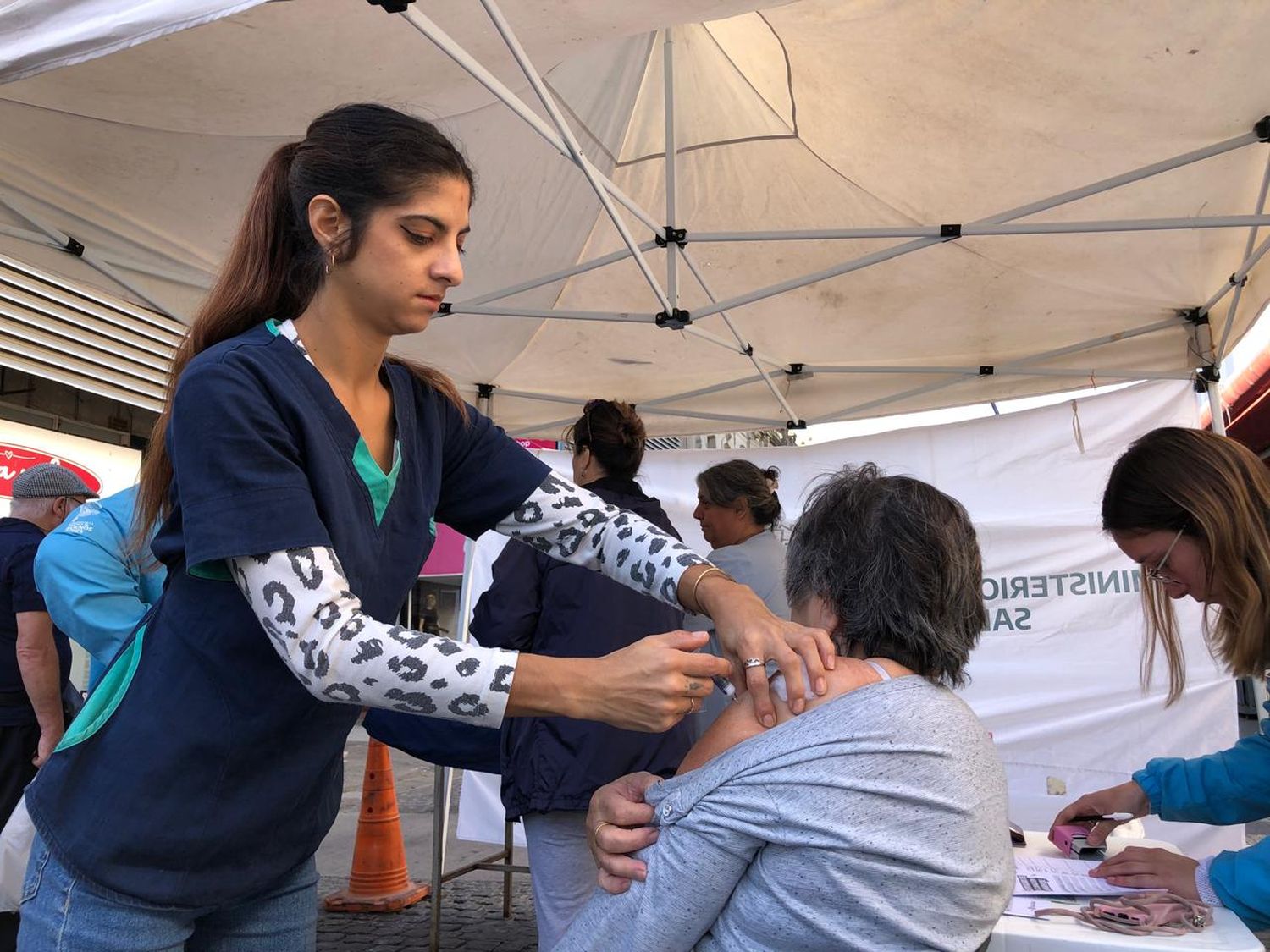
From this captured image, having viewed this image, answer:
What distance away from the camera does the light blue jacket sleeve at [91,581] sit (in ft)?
10.4

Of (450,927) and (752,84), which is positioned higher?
(752,84)

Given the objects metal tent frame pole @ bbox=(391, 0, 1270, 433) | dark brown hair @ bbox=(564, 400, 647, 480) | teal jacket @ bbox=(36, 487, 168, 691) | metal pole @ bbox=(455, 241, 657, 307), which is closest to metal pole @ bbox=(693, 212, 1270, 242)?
metal tent frame pole @ bbox=(391, 0, 1270, 433)

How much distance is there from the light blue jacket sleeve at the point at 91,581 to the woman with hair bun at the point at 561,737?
1.23 metres

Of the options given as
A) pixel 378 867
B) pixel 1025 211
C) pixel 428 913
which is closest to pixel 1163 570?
Result: pixel 1025 211

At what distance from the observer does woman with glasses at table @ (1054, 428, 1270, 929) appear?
2029 mm

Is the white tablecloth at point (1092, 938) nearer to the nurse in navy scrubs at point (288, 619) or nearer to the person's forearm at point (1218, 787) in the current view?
the person's forearm at point (1218, 787)

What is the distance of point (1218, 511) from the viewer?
2.06 m

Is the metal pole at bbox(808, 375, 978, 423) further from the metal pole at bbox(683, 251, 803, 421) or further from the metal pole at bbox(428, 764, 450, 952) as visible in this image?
the metal pole at bbox(428, 764, 450, 952)

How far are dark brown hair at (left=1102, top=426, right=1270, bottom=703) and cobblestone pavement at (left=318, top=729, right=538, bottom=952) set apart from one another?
329 centimetres

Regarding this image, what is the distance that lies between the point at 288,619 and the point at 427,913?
14.5 ft

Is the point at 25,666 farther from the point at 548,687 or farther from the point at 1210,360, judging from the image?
the point at 1210,360

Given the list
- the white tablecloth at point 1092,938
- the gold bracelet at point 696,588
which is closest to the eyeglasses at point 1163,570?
the white tablecloth at point 1092,938

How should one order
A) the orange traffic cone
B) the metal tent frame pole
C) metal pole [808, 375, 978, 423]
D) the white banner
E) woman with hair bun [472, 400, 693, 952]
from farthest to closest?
1. metal pole [808, 375, 978, 423]
2. the orange traffic cone
3. the white banner
4. the metal tent frame pole
5. woman with hair bun [472, 400, 693, 952]

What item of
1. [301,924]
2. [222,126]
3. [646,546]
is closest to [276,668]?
[301,924]
